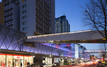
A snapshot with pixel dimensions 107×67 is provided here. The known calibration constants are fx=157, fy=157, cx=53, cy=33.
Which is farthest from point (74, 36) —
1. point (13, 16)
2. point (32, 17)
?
point (13, 16)

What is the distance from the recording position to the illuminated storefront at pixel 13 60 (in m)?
30.9

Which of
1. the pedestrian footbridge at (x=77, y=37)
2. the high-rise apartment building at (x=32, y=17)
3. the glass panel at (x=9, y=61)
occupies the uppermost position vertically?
the high-rise apartment building at (x=32, y=17)

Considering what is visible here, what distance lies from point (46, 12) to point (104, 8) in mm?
75008

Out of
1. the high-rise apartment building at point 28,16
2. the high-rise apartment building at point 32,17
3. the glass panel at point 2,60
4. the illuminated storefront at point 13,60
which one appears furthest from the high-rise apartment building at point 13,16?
the glass panel at point 2,60

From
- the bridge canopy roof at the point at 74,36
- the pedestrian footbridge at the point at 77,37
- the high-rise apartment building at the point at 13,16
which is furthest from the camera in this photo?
the high-rise apartment building at the point at 13,16

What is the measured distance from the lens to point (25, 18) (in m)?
73.0

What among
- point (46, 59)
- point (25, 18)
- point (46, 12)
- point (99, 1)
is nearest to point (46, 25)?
point (46, 12)

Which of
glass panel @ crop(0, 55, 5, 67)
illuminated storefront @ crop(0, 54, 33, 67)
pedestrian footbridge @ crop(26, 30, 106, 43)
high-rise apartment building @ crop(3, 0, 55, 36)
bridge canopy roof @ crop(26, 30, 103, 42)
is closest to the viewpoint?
glass panel @ crop(0, 55, 5, 67)

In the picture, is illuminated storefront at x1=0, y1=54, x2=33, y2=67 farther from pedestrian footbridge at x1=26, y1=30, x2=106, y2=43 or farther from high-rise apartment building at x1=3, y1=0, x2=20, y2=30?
high-rise apartment building at x1=3, y1=0, x2=20, y2=30

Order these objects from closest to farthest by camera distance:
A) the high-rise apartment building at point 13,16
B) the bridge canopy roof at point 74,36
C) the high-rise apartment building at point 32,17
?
1. the bridge canopy roof at point 74,36
2. the high-rise apartment building at point 32,17
3. the high-rise apartment building at point 13,16

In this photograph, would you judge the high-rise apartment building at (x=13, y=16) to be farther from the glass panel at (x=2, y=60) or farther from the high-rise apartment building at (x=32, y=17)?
the glass panel at (x=2, y=60)

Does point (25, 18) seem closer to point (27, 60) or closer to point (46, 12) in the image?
point (46, 12)

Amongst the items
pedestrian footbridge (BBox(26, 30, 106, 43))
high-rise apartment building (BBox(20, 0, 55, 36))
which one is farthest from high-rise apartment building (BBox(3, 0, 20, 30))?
pedestrian footbridge (BBox(26, 30, 106, 43))

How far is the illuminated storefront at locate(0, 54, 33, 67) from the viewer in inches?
1217
